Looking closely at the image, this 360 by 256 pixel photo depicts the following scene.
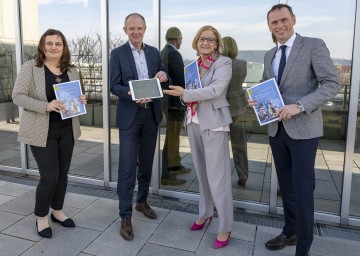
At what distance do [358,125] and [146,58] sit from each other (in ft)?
7.23

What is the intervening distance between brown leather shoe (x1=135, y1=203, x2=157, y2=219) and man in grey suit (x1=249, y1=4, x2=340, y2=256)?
60.3 inches

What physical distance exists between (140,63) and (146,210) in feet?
5.03

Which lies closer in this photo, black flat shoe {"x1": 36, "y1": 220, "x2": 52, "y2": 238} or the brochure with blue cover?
the brochure with blue cover

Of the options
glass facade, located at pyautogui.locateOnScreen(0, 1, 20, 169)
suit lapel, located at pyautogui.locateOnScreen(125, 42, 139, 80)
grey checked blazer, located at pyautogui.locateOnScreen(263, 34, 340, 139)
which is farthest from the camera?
glass facade, located at pyautogui.locateOnScreen(0, 1, 20, 169)

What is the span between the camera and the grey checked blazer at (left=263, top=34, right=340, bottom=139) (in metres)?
2.48

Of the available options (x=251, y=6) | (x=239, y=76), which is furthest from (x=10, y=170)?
(x=251, y=6)

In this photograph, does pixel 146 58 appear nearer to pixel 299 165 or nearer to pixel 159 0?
pixel 159 0

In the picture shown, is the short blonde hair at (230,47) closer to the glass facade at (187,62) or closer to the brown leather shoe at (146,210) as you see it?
the glass facade at (187,62)

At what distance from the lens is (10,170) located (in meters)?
5.13

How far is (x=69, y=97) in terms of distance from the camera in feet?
10.1

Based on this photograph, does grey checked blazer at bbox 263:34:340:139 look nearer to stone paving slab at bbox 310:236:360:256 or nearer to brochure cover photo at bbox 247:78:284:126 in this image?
brochure cover photo at bbox 247:78:284:126

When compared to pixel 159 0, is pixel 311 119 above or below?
below

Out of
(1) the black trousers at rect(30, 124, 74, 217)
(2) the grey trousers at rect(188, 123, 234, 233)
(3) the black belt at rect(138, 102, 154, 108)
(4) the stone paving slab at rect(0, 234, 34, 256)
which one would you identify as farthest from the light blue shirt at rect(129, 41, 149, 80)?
(4) the stone paving slab at rect(0, 234, 34, 256)

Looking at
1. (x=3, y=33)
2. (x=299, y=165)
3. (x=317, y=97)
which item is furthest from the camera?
(x=3, y=33)
